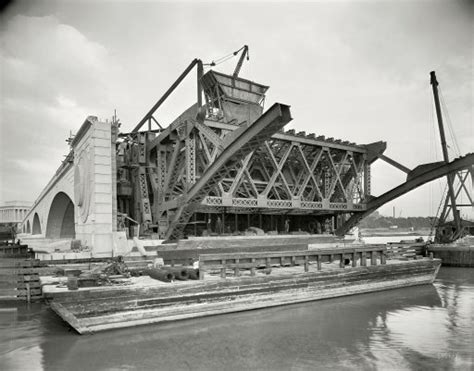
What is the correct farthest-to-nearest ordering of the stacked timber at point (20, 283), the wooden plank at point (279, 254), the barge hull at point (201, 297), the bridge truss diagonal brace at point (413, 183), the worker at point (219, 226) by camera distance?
the worker at point (219, 226) → the bridge truss diagonal brace at point (413, 183) → the stacked timber at point (20, 283) → the wooden plank at point (279, 254) → the barge hull at point (201, 297)

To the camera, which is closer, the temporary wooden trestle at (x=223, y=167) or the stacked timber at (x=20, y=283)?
the stacked timber at (x=20, y=283)

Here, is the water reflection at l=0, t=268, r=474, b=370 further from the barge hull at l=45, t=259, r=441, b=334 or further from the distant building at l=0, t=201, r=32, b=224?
the distant building at l=0, t=201, r=32, b=224

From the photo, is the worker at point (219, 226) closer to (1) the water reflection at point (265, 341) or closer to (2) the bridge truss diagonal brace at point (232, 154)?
(2) the bridge truss diagonal brace at point (232, 154)

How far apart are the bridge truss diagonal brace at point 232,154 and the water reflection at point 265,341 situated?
795 centimetres

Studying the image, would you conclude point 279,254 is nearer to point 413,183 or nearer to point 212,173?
point 212,173

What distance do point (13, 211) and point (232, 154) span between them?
362 ft

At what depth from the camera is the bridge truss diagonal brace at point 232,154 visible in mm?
16281

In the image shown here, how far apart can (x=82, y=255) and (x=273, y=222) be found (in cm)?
1949

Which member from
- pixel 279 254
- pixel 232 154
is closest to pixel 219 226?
pixel 232 154

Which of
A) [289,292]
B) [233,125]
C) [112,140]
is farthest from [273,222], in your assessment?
[289,292]

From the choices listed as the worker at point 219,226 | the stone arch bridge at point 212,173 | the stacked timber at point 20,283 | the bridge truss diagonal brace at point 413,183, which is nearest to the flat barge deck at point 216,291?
the stacked timber at point 20,283

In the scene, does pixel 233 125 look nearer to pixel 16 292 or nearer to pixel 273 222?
pixel 273 222

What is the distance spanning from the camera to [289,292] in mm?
15508

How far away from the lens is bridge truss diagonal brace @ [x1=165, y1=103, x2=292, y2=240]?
53.4 ft
